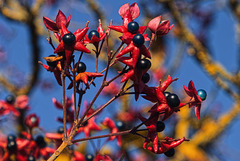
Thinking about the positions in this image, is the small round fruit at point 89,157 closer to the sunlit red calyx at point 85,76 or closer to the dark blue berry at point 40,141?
the dark blue berry at point 40,141

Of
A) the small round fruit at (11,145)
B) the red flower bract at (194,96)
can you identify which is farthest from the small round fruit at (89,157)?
the red flower bract at (194,96)

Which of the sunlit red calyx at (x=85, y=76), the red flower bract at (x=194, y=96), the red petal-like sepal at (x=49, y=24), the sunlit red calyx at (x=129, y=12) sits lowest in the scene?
the red flower bract at (x=194, y=96)

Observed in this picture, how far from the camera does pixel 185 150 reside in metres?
5.38

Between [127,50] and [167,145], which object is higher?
[127,50]

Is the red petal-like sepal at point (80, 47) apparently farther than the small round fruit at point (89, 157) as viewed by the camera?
No

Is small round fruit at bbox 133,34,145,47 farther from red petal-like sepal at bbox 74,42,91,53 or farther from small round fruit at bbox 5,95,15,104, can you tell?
small round fruit at bbox 5,95,15,104

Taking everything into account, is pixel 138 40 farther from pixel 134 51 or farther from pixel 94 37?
pixel 94 37

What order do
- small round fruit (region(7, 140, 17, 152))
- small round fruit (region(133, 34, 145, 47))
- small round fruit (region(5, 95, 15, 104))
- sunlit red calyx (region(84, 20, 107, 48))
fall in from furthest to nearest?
small round fruit (region(5, 95, 15, 104)), small round fruit (region(7, 140, 17, 152)), sunlit red calyx (region(84, 20, 107, 48)), small round fruit (region(133, 34, 145, 47))

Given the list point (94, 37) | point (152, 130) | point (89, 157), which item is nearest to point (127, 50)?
point (94, 37)

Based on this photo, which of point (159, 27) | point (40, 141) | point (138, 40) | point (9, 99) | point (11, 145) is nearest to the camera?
point (138, 40)

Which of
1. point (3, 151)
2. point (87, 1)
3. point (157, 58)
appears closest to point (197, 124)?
point (157, 58)

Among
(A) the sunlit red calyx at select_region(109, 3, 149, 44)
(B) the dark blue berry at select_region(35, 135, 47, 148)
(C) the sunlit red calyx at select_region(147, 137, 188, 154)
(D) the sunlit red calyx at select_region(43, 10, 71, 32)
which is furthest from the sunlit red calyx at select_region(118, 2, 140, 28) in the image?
(B) the dark blue berry at select_region(35, 135, 47, 148)

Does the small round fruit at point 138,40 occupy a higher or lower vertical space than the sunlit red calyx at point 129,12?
lower

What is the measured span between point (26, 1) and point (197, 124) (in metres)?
3.71
